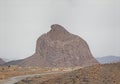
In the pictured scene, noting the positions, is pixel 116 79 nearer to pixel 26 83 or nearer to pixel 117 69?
pixel 117 69

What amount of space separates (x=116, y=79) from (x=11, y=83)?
1902 cm

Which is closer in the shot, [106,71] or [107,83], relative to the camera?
[107,83]

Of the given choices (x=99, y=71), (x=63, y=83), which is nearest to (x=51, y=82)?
(x=63, y=83)

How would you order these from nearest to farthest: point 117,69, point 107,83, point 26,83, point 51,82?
point 107,83
point 117,69
point 51,82
point 26,83

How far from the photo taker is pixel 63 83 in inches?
1395

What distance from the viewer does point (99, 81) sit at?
3284 cm

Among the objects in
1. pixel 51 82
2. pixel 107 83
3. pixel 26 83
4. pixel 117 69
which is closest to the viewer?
pixel 107 83

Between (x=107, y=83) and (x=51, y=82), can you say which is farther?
(x=51, y=82)

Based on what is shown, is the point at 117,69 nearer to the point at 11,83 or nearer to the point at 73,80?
the point at 73,80

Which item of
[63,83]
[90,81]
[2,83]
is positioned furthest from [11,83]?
[90,81]

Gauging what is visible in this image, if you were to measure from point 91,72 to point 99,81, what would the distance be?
3.50 meters

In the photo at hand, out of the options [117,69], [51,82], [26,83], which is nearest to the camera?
[117,69]

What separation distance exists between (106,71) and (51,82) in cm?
714

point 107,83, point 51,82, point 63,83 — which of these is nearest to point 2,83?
point 51,82
